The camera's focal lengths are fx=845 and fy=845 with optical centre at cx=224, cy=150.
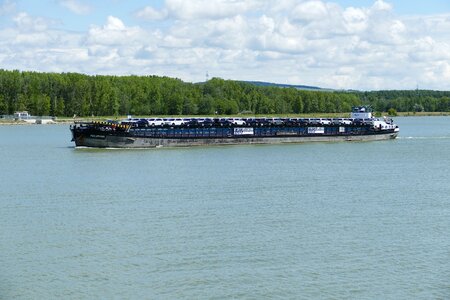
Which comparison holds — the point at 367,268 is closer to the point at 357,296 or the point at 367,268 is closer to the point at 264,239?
the point at 357,296

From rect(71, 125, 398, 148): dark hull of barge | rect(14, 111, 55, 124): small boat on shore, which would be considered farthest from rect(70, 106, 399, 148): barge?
rect(14, 111, 55, 124): small boat on shore

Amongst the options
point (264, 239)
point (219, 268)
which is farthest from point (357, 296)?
point (264, 239)

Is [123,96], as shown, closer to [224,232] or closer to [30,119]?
[30,119]

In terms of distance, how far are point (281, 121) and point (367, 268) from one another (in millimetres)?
58650

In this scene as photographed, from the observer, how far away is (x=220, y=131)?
76.9 m

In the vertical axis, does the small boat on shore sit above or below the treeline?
below

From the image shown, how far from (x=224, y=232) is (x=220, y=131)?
4826 cm

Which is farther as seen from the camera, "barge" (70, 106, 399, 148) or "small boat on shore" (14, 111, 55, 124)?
"small boat on shore" (14, 111, 55, 124)

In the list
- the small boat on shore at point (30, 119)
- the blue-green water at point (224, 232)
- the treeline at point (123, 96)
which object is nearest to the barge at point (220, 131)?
the blue-green water at point (224, 232)

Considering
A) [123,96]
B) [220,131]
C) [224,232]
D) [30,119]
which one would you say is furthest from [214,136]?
[123,96]

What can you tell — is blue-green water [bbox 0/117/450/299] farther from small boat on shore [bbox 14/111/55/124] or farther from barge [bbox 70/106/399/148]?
small boat on shore [bbox 14/111/55/124]

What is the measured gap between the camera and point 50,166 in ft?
178

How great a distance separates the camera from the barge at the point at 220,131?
228 ft

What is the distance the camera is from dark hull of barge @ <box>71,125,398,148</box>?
6925 centimetres
